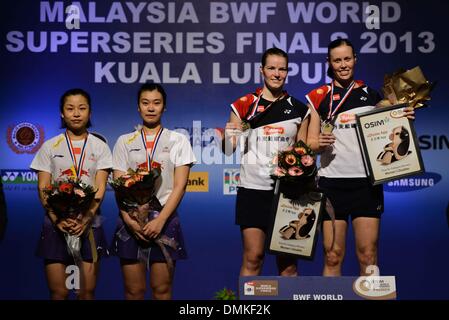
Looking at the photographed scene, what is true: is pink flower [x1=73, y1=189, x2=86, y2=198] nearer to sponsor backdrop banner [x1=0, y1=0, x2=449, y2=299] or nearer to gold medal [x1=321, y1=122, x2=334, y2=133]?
sponsor backdrop banner [x1=0, y1=0, x2=449, y2=299]

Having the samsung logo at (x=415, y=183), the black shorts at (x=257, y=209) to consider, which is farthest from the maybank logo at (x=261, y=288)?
the samsung logo at (x=415, y=183)

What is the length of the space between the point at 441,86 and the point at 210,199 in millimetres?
1975

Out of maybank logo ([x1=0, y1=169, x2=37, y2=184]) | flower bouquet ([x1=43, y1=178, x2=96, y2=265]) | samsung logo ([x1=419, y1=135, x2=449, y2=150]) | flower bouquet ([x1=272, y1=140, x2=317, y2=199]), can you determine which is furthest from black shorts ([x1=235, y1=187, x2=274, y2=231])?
maybank logo ([x1=0, y1=169, x2=37, y2=184])

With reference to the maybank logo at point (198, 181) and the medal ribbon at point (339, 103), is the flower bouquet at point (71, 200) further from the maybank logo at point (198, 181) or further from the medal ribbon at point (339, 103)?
the medal ribbon at point (339, 103)

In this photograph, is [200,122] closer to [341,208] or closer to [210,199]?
[210,199]

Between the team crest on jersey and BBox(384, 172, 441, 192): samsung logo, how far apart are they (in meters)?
2.70

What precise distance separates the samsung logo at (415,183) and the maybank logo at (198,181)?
139 cm

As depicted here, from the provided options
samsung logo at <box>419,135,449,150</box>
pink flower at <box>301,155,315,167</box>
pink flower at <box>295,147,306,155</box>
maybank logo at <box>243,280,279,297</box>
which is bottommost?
maybank logo at <box>243,280,279,297</box>

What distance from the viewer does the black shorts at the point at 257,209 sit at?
5.57m

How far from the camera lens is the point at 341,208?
219 inches

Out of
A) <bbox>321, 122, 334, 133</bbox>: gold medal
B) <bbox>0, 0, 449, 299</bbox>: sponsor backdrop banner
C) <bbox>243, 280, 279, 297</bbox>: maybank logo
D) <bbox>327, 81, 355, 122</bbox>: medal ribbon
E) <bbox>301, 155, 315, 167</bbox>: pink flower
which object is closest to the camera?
<bbox>243, 280, 279, 297</bbox>: maybank logo

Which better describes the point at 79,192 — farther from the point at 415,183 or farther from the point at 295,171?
the point at 415,183

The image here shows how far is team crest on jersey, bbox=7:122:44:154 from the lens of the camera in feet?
21.0
